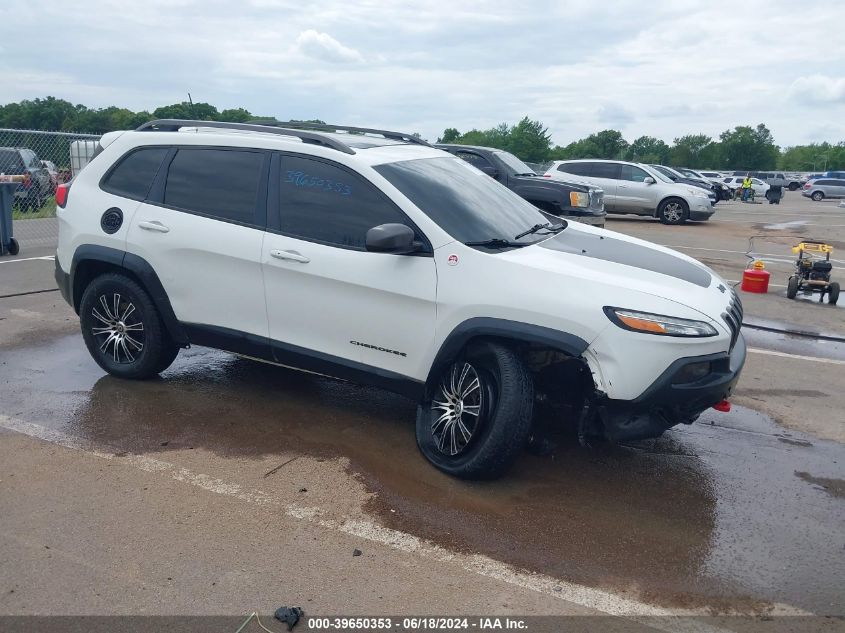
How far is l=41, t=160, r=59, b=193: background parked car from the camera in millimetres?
13973

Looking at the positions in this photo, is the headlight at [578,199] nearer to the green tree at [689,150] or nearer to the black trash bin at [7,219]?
the black trash bin at [7,219]

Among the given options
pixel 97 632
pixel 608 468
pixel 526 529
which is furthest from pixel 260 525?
pixel 608 468

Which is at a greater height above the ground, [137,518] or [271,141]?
[271,141]

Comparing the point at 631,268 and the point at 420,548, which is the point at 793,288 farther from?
the point at 420,548

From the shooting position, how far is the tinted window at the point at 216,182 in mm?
5344

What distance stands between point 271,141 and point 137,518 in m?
2.58

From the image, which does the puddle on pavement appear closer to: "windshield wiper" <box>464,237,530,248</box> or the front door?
the front door

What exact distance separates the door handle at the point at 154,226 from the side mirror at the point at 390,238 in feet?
5.85

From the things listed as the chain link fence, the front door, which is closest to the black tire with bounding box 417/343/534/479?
the front door

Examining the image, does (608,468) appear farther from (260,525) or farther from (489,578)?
(260,525)

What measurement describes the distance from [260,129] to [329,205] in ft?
3.08

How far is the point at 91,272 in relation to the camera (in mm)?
6023

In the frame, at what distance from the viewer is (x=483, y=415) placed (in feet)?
14.5

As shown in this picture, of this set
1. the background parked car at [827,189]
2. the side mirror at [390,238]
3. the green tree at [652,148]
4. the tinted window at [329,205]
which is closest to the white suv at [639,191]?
the tinted window at [329,205]
